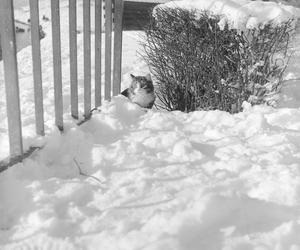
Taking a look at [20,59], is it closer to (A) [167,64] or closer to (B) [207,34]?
(A) [167,64]

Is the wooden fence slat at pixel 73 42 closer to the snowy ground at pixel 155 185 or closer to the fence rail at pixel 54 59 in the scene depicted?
the fence rail at pixel 54 59

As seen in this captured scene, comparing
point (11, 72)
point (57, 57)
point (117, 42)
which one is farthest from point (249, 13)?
point (11, 72)

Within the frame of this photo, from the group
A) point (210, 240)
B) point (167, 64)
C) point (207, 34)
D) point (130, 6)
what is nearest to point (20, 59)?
point (130, 6)

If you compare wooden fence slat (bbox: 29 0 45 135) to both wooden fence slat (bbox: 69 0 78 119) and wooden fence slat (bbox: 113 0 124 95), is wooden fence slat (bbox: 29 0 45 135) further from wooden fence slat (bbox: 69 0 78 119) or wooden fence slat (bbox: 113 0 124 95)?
wooden fence slat (bbox: 113 0 124 95)

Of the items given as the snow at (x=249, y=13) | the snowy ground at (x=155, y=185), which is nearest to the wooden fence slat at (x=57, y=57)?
the snowy ground at (x=155, y=185)

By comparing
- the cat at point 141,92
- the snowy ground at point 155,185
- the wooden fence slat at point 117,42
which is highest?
the wooden fence slat at point 117,42

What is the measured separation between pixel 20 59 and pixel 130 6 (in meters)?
4.06

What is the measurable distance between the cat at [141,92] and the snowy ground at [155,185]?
0.80 meters

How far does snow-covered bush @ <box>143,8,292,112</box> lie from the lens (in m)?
4.84

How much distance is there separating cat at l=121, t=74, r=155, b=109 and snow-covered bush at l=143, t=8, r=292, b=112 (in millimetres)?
608

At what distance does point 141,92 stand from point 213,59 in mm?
994

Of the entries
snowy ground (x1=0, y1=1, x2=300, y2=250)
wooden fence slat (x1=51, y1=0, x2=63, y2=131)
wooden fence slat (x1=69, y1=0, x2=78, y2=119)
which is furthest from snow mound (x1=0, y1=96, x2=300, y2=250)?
wooden fence slat (x1=69, y1=0, x2=78, y2=119)

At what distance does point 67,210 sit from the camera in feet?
8.21

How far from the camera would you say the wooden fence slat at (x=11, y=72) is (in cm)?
272
